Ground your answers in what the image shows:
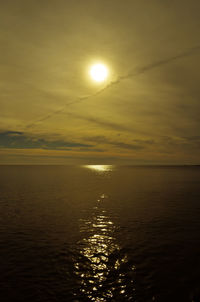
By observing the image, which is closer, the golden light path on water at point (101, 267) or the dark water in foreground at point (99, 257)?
the golden light path on water at point (101, 267)

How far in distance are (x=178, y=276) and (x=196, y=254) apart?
4960 millimetres

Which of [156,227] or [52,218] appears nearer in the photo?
[156,227]

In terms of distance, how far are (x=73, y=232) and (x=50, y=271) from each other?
9.70 metres

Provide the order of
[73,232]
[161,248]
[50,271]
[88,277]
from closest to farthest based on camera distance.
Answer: [88,277]
[50,271]
[161,248]
[73,232]

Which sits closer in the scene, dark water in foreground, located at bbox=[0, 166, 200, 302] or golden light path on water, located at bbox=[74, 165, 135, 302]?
golden light path on water, located at bbox=[74, 165, 135, 302]

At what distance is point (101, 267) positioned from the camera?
16.8 m

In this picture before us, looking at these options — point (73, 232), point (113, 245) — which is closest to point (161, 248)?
point (113, 245)

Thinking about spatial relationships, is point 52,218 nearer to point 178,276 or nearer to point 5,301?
point 5,301

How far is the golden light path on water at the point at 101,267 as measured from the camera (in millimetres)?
13688

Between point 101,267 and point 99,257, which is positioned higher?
point 101,267

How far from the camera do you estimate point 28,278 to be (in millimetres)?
15508

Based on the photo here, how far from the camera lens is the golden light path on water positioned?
44.9 feet

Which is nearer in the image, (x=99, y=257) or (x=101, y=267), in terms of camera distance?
(x=101, y=267)

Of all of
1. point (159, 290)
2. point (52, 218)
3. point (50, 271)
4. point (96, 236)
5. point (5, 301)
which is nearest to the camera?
point (5, 301)
